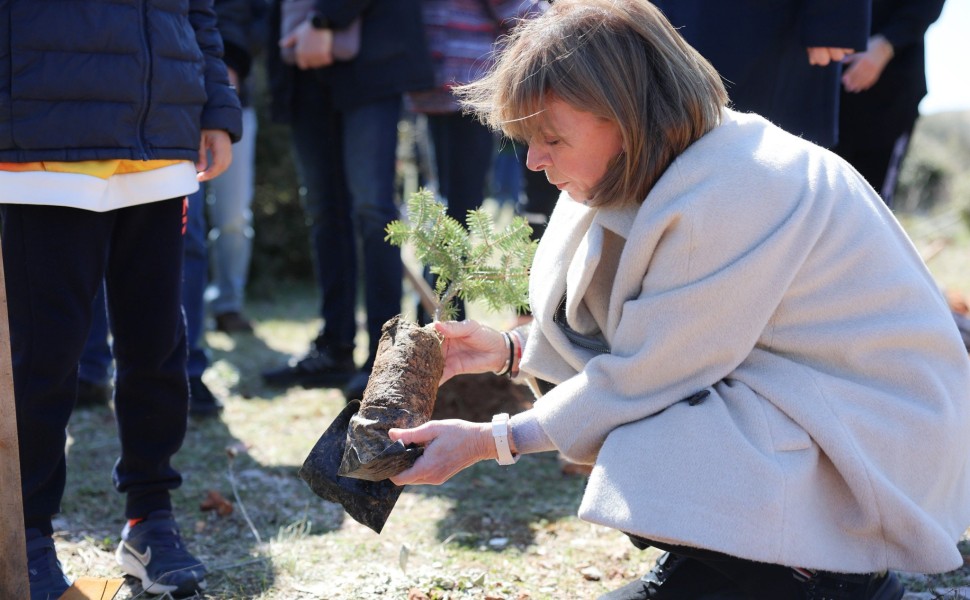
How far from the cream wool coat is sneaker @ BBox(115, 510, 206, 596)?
1073 millimetres

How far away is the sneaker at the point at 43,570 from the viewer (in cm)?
217

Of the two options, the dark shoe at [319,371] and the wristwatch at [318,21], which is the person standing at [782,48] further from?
the dark shoe at [319,371]

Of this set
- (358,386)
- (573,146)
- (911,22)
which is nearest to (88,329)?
(573,146)

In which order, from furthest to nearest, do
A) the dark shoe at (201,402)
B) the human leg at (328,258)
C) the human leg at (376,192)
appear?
the human leg at (328,258) < the dark shoe at (201,402) < the human leg at (376,192)

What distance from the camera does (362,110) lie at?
3.90 m

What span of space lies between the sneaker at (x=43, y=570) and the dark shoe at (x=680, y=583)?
4.27 ft

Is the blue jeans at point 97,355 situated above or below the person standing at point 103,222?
below

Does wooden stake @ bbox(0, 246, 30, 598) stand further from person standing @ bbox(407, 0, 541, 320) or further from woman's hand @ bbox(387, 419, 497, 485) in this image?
person standing @ bbox(407, 0, 541, 320)

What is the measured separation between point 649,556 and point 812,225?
1.21 meters

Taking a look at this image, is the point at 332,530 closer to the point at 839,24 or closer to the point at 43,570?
the point at 43,570

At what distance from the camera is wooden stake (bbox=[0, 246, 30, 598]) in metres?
1.83

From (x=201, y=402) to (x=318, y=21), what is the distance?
66.3 inches

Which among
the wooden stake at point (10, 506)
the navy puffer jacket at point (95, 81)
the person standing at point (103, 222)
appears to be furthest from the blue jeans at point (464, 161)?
the wooden stake at point (10, 506)

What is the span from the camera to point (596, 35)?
6.19 ft
